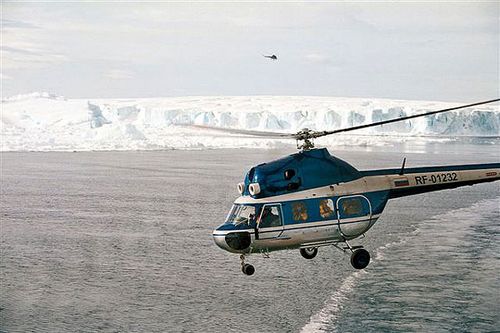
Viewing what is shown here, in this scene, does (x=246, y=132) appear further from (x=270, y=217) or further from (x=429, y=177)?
(x=429, y=177)

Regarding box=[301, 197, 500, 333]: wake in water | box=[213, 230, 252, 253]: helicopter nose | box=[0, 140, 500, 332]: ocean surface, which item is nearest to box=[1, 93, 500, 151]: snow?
box=[301, 197, 500, 333]: wake in water

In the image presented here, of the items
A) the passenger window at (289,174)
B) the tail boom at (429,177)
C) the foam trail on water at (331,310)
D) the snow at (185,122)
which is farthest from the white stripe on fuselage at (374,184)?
the snow at (185,122)

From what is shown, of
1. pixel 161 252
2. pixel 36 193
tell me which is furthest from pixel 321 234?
pixel 36 193

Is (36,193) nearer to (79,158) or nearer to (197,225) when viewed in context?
(197,225)

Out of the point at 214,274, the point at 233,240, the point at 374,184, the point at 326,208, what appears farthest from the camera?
the point at 214,274

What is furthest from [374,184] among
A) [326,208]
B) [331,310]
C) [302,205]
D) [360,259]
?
[331,310]

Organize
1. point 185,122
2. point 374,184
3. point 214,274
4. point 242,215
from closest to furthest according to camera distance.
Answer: point 242,215 → point 374,184 → point 214,274 → point 185,122

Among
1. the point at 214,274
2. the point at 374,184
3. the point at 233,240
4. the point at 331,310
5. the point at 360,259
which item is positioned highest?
the point at 374,184
